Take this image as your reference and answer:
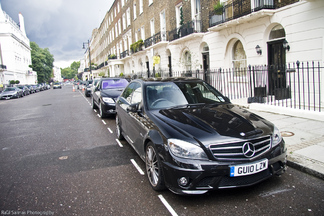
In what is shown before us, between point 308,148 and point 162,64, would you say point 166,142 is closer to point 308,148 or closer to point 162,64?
point 308,148

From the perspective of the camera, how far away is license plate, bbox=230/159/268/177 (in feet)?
9.52

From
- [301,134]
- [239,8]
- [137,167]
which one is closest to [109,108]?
[137,167]

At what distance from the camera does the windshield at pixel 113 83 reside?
36.1 ft

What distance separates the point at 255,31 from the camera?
39.7 ft

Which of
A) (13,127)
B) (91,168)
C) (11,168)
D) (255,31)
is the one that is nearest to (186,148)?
(91,168)

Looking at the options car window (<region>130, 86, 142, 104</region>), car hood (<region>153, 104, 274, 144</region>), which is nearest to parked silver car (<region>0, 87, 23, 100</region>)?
car window (<region>130, 86, 142, 104</region>)

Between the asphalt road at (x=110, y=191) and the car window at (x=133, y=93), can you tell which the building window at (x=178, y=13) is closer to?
the car window at (x=133, y=93)

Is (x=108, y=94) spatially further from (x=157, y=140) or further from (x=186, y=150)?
(x=186, y=150)

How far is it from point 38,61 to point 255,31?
290 feet

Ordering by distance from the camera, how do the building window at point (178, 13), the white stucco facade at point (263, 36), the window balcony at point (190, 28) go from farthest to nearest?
the building window at point (178, 13) < the window balcony at point (190, 28) < the white stucco facade at point (263, 36)

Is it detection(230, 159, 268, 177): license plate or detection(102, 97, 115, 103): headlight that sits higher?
detection(102, 97, 115, 103): headlight

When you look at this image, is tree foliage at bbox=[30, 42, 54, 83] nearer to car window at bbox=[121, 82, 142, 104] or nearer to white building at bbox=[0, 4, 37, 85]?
white building at bbox=[0, 4, 37, 85]

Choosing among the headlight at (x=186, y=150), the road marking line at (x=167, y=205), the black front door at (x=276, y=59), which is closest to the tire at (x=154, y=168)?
the road marking line at (x=167, y=205)

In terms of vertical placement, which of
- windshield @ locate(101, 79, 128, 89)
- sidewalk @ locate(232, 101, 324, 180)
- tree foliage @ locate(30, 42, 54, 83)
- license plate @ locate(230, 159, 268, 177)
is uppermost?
tree foliage @ locate(30, 42, 54, 83)
